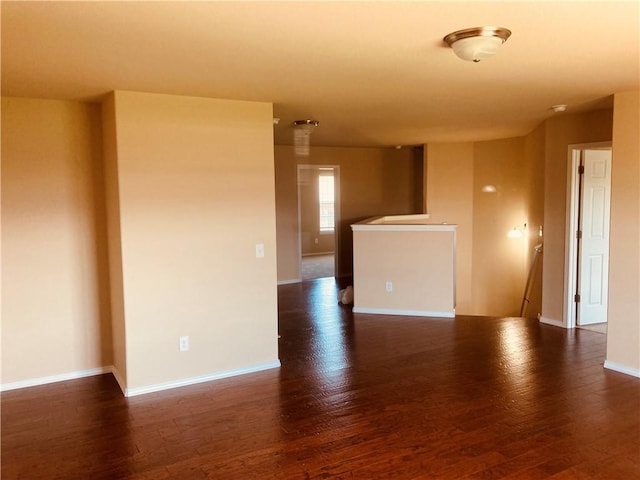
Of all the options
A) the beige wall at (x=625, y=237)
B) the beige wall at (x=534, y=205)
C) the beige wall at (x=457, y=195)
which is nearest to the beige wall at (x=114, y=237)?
the beige wall at (x=625, y=237)

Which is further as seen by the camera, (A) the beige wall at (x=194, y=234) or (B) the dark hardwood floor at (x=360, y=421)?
(A) the beige wall at (x=194, y=234)

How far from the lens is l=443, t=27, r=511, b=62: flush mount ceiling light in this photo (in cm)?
224

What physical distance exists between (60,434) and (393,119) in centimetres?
389

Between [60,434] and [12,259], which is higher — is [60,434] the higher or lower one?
the lower one

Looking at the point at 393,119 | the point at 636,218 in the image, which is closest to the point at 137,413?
the point at 393,119

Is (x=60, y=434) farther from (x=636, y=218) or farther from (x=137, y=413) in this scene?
(x=636, y=218)

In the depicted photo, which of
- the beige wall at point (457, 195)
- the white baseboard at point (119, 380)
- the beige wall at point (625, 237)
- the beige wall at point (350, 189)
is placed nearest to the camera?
the white baseboard at point (119, 380)

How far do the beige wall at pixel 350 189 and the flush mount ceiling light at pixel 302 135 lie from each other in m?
0.10

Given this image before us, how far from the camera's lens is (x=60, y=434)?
2.99m

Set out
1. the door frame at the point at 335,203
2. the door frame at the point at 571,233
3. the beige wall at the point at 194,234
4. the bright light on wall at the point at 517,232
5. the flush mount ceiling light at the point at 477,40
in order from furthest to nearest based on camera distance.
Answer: the door frame at the point at 335,203, the bright light on wall at the point at 517,232, the door frame at the point at 571,233, the beige wall at the point at 194,234, the flush mount ceiling light at the point at 477,40

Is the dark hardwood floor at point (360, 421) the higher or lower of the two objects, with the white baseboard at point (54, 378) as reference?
lower

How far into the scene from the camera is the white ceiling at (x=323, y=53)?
2008mm

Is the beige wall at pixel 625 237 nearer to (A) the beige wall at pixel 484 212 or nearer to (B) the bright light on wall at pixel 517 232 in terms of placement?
(A) the beige wall at pixel 484 212

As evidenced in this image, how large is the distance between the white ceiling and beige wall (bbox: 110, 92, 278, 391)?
0.25m
